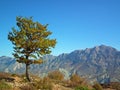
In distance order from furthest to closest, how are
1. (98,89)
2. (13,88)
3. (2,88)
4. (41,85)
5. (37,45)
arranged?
(98,89) → (37,45) → (41,85) → (13,88) → (2,88)

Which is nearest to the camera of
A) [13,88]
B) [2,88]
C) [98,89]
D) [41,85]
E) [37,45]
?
[2,88]

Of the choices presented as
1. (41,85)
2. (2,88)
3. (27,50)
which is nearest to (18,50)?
(27,50)

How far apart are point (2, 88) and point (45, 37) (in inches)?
578

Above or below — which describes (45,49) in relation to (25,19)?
below

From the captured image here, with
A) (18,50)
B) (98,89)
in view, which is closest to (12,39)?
(18,50)

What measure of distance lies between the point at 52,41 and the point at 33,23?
4.40 metres

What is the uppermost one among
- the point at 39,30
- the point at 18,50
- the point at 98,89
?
the point at 39,30

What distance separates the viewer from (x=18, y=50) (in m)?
38.7

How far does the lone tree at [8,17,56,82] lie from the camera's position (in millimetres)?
38281

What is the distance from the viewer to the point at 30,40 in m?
39.0

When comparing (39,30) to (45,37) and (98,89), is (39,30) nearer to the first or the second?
(45,37)

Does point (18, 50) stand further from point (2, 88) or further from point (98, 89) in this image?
point (98, 89)

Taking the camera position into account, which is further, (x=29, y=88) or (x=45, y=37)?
(x=45, y=37)

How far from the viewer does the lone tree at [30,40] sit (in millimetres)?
38281
